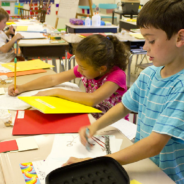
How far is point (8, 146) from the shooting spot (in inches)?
32.4

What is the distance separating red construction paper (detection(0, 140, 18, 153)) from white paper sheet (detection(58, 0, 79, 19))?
351 centimetres

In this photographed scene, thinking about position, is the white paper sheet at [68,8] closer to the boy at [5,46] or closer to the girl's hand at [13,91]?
the boy at [5,46]

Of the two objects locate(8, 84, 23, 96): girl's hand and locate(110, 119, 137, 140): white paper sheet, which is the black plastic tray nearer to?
locate(110, 119, 137, 140): white paper sheet

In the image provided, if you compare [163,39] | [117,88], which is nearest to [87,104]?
[117,88]

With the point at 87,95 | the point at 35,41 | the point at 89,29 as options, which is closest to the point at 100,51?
the point at 87,95

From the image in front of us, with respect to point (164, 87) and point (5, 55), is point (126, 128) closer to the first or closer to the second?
point (164, 87)

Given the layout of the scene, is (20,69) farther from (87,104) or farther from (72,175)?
(72,175)

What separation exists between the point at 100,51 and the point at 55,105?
0.43 m

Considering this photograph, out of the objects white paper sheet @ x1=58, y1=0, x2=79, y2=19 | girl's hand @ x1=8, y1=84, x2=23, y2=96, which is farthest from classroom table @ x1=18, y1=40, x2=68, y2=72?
white paper sheet @ x1=58, y1=0, x2=79, y2=19

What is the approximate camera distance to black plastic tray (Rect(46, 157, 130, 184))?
0.56m

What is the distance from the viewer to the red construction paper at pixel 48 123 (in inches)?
36.7

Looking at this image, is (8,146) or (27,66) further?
(27,66)

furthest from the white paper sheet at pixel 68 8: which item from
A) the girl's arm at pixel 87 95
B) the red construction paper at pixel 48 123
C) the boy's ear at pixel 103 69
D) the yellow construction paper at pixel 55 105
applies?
the red construction paper at pixel 48 123

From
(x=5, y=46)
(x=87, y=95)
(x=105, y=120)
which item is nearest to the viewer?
(x=105, y=120)
